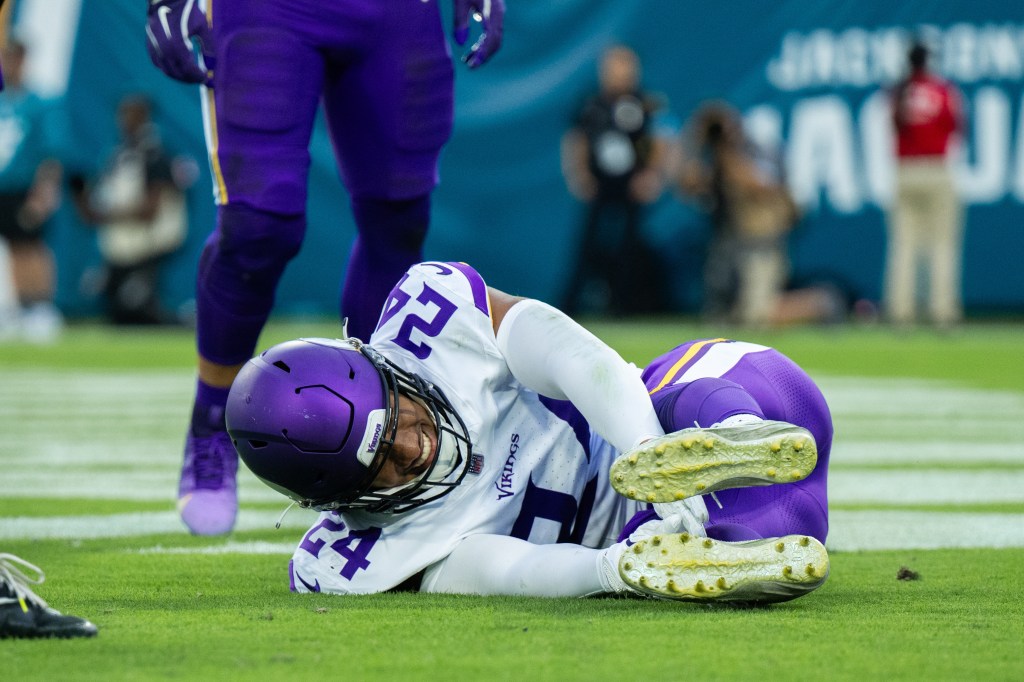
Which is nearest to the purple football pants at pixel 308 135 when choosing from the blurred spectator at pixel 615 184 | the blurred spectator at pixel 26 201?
the blurred spectator at pixel 615 184

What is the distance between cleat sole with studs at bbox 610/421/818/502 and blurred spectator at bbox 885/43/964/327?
387 inches

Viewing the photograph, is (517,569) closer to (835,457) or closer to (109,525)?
(109,525)

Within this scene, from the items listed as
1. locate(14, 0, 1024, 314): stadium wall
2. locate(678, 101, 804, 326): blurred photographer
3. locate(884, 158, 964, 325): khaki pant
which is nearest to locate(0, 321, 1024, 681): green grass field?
locate(884, 158, 964, 325): khaki pant

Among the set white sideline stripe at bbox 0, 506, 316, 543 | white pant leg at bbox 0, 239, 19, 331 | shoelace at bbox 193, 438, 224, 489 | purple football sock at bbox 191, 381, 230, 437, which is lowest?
white pant leg at bbox 0, 239, 19, 331

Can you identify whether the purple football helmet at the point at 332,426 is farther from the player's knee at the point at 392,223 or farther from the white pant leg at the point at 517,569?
the player's knee at the point at 392,223

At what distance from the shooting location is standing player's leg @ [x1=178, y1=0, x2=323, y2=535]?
3609 millimetres

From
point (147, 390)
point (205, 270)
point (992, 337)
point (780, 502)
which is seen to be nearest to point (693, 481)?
point (780, 502)

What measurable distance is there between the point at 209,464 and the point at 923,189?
9.32m

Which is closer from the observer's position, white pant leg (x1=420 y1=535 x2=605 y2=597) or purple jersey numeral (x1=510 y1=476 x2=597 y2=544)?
white pant leg (x1=420 y1=535 x2=605 y2=597)

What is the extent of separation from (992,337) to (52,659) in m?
10.6

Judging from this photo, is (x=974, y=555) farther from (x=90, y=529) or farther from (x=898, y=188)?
(x=898, y=188)

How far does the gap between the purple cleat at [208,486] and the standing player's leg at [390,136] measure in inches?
18.0

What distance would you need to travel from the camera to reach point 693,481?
248cm

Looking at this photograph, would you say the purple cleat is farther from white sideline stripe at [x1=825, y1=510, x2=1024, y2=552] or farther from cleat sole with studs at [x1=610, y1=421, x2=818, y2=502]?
cleat sole with studs at [x1=610, y1=421, x2=818, y2=502]
